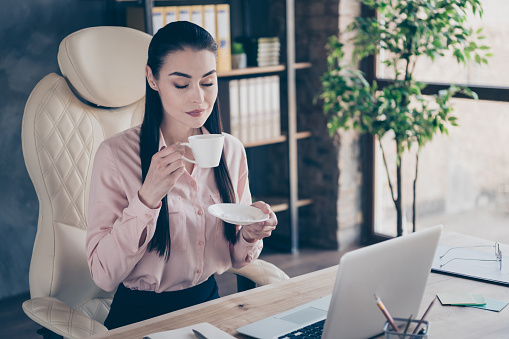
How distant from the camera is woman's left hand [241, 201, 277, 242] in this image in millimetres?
1563

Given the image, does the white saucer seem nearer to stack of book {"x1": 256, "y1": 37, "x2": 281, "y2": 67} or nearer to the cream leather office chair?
the cream leather office chair

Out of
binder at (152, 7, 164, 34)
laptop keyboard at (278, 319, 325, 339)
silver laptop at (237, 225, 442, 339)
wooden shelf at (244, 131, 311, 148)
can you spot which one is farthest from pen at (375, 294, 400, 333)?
wooden shelf at (244, 131, 311, 148)

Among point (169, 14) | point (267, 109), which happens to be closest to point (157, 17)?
point (169, 14)

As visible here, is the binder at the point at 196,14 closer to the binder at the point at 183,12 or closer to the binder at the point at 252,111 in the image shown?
the binder at the point at 183,12

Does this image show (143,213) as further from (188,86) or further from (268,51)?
(268,51)

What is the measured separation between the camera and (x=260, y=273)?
1788mm

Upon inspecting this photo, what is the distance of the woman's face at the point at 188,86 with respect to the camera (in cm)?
162

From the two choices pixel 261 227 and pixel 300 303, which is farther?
pixel 261 227

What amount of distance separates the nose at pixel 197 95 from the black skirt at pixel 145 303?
0.49 meters

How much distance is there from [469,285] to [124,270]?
0.84 metres

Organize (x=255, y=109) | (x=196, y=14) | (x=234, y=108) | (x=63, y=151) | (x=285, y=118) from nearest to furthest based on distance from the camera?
(x=63, y=151), (x=196, y=14), (x=234, y=108), (x=255, y=109), (x=285, y=118)

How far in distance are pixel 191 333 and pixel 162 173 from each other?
36 cm

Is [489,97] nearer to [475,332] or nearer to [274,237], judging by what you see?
[274,237]

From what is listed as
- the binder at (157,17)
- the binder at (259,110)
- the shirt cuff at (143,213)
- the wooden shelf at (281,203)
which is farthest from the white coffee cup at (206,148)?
the wooden shelf at (281,203)
